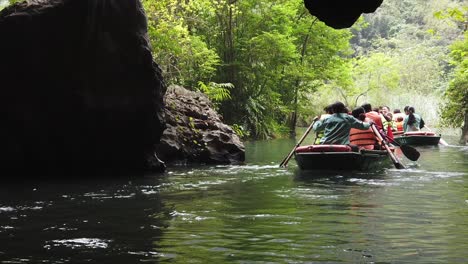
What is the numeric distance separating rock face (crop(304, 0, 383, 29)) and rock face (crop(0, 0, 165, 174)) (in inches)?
337

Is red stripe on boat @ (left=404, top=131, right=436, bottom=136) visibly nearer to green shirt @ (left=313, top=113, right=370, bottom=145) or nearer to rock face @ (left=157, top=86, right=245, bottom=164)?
rock face @ (left=157, top=86, right=245, bottom=164)

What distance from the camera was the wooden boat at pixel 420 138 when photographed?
914 inches

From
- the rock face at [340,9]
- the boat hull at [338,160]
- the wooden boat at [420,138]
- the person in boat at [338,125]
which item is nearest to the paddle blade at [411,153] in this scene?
the boat hull at [338,160]

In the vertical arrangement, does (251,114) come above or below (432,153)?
above

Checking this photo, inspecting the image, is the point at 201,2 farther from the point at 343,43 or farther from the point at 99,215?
the point at 99,215

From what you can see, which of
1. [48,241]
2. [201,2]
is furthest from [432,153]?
[48,241]

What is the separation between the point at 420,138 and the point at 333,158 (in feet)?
36.6

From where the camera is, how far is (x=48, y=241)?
637 cm

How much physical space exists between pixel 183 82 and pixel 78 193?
14295mm

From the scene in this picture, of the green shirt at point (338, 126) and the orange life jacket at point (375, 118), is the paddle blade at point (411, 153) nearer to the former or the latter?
the orange life jacket at point (375, 118)

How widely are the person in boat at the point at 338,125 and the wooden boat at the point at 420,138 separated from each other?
395 inches

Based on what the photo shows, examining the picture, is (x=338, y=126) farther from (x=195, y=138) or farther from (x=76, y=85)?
(x=76, y=85)

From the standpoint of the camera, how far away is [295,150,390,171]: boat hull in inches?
522

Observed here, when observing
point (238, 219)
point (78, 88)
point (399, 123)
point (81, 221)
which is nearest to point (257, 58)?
point (399, 123)
